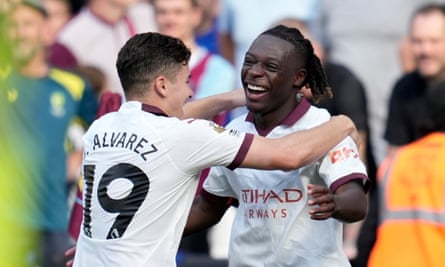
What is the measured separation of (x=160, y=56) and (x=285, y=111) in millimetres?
665

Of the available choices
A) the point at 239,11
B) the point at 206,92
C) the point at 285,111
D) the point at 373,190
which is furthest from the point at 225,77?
the point at 285,111

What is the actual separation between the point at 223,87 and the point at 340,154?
421cm

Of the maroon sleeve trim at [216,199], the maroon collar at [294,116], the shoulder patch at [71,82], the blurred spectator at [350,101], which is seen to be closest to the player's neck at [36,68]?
the shoulder patch at [71,82]

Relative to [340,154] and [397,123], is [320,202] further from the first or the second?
[397,123]

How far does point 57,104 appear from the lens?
9875 millimetres

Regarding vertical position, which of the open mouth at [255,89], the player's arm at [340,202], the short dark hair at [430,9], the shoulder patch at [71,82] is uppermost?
the open mouth at [255,89]

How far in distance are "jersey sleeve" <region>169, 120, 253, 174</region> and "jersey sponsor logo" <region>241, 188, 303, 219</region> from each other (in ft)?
0.99

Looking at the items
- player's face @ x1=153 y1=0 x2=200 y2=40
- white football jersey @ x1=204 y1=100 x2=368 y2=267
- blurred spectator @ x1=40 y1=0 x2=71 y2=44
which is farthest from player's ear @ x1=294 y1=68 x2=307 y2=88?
blurred spectator @ x1=40 y1=0 x2=71 y2=44

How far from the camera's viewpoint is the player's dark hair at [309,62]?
21.3ft

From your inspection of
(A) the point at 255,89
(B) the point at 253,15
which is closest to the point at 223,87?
(B) the point at 253,15

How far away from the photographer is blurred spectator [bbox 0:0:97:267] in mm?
9258

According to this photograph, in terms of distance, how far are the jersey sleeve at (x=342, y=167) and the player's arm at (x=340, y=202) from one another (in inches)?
1.1

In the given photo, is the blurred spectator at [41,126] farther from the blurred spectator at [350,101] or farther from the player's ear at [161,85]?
the player's ear at [161,85]

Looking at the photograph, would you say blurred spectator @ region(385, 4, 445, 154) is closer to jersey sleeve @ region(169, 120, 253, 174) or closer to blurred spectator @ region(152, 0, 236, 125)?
blurred spectator @ region(152, 0, 236, 125)
